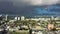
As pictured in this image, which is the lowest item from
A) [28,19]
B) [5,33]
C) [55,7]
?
[5,33]

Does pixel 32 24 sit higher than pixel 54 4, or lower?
lower

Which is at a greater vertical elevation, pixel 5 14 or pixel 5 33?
pixel 5 14

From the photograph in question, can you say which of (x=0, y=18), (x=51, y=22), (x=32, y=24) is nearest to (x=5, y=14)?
(x=0, y=18)

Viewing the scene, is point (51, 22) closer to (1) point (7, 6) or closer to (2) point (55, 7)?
(2) point (55, 7)

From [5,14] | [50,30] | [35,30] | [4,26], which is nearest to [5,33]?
[4,26]

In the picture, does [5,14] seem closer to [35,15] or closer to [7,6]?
[7,6]

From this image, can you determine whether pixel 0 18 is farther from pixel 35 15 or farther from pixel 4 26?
pixel 35 15

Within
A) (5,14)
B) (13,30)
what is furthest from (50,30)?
(5,14)
